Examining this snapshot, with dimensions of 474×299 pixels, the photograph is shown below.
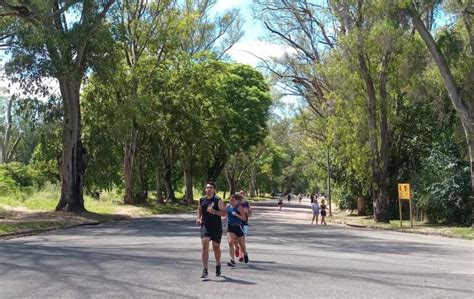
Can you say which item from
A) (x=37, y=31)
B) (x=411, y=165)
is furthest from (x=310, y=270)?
(x=411, y=165)

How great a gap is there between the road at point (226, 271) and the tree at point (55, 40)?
9268 mm

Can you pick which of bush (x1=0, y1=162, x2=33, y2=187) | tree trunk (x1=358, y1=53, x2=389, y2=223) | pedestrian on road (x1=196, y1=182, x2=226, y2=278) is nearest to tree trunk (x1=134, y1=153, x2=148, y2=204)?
bush (x1=0, y1=162, x2=33, y2=187)

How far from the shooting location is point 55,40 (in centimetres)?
2345

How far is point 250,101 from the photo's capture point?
183ft

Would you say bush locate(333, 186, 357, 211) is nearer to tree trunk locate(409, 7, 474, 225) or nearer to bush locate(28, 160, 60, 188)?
tree trunk locate(409, 7, 474, 225)

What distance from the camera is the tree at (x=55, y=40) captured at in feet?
78.8

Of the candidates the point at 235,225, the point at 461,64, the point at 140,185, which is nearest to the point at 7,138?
the point at 140,185

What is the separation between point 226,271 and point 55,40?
15603 mm

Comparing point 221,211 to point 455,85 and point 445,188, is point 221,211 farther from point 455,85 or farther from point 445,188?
point 445,188

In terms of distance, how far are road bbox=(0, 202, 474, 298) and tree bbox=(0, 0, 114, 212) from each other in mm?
9268

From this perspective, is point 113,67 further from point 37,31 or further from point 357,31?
point 357,31

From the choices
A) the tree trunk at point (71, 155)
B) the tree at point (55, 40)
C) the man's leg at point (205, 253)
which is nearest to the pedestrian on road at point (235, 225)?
the man's leg at point (205, 253)

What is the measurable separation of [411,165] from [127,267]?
29707mm

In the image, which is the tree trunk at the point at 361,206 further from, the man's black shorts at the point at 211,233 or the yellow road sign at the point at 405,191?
the man's black shorts at the point at 211,233
